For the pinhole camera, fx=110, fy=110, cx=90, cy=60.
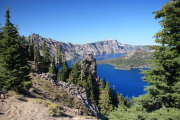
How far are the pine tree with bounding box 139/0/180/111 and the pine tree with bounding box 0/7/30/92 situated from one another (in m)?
15.2

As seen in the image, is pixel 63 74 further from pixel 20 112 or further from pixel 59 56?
pixel 20 112

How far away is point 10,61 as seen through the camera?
14.3 m

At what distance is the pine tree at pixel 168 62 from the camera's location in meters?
7.32

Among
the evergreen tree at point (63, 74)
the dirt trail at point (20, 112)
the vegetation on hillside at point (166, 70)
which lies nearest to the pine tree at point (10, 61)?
the dirt trail at point (20, 112)

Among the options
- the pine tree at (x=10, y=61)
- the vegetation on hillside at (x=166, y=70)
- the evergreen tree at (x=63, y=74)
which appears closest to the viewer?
the vegetation on hillside at (x=166, y=70)

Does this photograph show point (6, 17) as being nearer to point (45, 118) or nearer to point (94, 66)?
point (45, 118)

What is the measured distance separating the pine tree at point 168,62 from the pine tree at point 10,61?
15184 millimetres

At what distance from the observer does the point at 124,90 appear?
328 feet

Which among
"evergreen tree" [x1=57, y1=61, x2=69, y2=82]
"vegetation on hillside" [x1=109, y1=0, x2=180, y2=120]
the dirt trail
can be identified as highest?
"vegetation on hillside" [x1=109, y1=0, x2=180, y2=120]

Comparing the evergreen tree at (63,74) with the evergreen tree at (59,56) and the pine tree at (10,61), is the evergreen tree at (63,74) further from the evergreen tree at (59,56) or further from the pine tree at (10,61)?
the pine tree at (10,61)

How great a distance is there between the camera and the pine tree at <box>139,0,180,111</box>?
7320 millimetres

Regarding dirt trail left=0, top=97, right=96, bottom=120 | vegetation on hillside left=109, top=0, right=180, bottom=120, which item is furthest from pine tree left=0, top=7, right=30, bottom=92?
vegetation on hillside left=109, top=0, right=180, bottom=120

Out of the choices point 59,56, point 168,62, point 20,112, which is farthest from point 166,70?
point 59,56

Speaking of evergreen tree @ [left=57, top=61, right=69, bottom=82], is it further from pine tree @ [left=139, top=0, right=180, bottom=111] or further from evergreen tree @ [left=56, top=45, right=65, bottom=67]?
pine tree @ [left=139, top=0, right=180, bottom=111]
